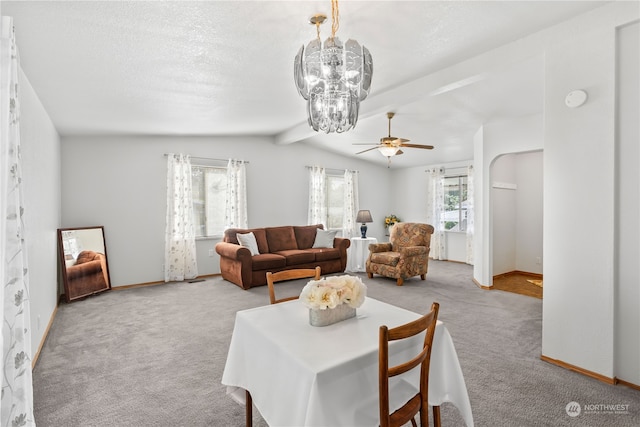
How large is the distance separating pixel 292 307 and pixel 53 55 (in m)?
2.56

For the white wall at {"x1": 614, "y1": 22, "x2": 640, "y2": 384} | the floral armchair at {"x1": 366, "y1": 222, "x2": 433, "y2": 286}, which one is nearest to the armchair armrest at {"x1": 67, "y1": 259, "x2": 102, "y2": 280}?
the floral armchair at {"x1": 366, "y1": 222, "x2": 433, "y2": 286}

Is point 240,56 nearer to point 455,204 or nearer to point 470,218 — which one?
point 470,218

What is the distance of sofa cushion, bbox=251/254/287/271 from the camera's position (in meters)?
5.30

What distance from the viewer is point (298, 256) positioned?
228 inches

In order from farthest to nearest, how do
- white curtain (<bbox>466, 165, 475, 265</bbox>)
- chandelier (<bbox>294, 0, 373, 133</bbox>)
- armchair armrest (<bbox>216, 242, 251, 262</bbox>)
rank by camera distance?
1. white curtain (<bbox>466, 165, 475, 265</bbox>)
2. armchair armrest (<bbox>216, 242, 251, 262</bbox>)
3. chandelier (<bbox>294, 0, 373, 133</bbox>)

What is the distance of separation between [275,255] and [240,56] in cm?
353

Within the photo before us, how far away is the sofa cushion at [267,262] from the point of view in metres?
5.30

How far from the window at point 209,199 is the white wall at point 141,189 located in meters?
0.25

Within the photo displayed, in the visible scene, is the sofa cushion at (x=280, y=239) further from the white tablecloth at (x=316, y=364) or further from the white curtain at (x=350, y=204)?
the white tablecloth at (x=316, y=364)

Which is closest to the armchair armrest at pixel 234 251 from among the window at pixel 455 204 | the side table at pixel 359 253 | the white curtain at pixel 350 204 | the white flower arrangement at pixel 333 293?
the side table at pixel 359 253

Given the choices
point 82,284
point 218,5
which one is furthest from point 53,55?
point 82,284

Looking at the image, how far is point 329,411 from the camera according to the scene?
1227mm

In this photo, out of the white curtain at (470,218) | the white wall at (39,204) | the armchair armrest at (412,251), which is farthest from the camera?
the white curtain at (470,218)

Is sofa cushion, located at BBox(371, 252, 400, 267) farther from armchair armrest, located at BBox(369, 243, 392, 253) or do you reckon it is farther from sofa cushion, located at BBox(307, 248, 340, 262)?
sofa cushion, located at BBox(307, 248, 340, 262)
